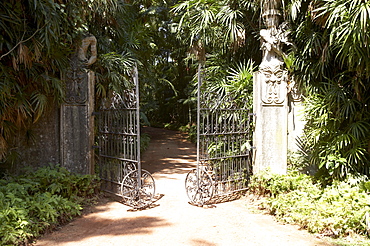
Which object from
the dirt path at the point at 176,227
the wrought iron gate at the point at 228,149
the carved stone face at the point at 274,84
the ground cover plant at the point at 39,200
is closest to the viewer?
the ground cover plant at the point at 39,200

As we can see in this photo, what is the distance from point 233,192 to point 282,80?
2.39 meters

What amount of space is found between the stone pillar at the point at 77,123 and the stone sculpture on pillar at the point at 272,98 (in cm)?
339

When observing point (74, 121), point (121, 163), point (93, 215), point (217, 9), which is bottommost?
point (93, 215)

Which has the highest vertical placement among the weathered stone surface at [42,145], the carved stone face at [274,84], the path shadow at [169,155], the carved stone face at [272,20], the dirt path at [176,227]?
the carved stone face at [272,20]

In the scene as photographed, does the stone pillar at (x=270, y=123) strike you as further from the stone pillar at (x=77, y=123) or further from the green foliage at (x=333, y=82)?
the stone pillar at (x=77, y=123)

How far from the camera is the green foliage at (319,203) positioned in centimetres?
428

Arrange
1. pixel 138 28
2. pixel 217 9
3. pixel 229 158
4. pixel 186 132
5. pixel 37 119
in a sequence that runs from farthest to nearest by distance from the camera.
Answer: pixel 186 132 → pixel 138 28 → pixel 217 9 → pixel 229 158 → pixel 37 119

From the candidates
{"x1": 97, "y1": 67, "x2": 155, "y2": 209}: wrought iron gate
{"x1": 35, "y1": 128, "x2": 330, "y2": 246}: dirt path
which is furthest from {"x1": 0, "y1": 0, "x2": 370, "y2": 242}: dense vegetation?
{"x1": 97, "y1": 67, "x2": 155, "y2": 209}: wrought iron gate

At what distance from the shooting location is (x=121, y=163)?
5984mm

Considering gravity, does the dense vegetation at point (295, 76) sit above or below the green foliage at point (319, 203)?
above

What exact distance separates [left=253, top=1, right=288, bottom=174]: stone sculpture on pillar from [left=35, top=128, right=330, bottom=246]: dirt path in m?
1.06

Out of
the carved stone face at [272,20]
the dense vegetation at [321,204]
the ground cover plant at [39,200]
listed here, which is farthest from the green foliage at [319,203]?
the ground cover plant at [39,200]

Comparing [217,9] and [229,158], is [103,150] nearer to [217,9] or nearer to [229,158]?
[229,158]

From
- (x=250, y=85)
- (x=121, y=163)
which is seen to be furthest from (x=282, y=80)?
(x=121, y=163)
